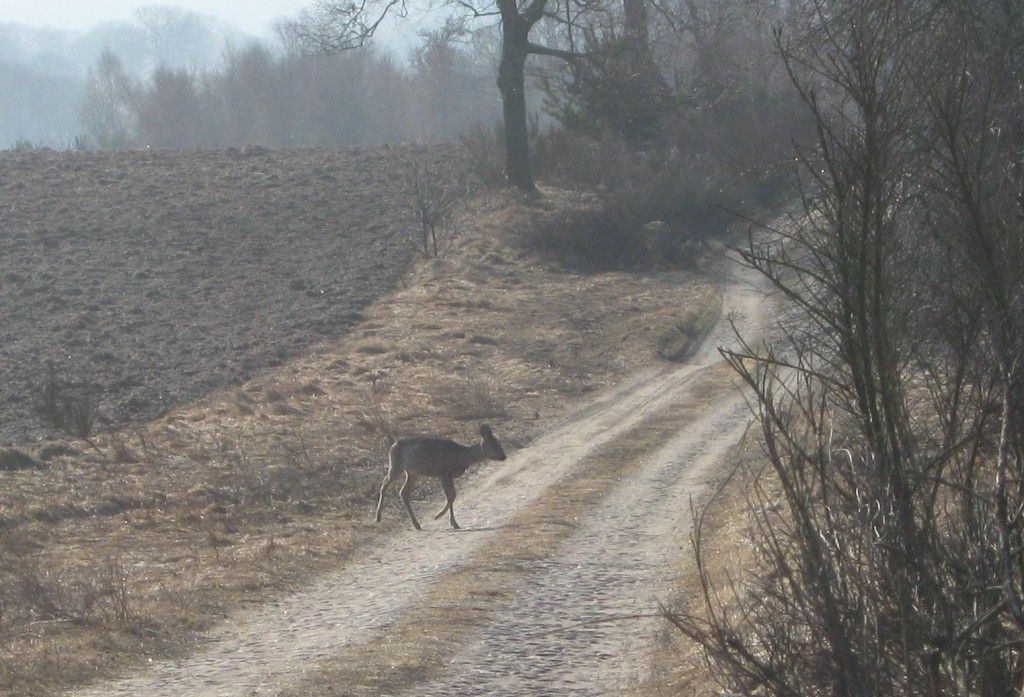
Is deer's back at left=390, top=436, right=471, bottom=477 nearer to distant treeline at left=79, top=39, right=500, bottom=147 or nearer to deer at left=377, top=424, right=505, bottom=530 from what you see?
deer at left=377, top=424, right=505, bottom=530

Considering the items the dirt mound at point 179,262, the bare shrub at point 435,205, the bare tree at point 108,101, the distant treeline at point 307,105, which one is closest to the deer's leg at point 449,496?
the dirt mound at point 179,262

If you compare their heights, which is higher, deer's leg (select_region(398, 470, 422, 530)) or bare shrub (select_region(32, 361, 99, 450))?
bare shrub (select_region(32, 361, 99, 450))

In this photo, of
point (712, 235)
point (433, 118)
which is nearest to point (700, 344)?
point (712, 235)

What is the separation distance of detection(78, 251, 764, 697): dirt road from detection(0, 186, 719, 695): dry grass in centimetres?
61

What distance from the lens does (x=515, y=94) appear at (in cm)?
3994

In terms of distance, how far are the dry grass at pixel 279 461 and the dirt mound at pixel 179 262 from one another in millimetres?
1424

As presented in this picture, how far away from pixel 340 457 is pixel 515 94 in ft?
78.0

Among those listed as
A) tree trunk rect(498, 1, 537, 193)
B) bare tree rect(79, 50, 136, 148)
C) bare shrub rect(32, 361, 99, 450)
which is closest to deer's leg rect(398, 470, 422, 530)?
bare shrub rect(32, 361, 99, 450)

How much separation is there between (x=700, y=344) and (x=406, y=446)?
567 inches

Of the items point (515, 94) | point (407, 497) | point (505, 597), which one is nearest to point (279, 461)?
point (407, 497)

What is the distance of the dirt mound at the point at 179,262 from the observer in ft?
79.8

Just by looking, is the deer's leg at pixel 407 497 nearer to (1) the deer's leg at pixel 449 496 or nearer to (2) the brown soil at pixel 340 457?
(2) the brown soil at pixel 340 457

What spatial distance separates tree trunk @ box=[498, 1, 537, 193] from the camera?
3878 cm

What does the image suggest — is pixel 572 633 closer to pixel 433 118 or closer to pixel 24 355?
pixel 24 355
